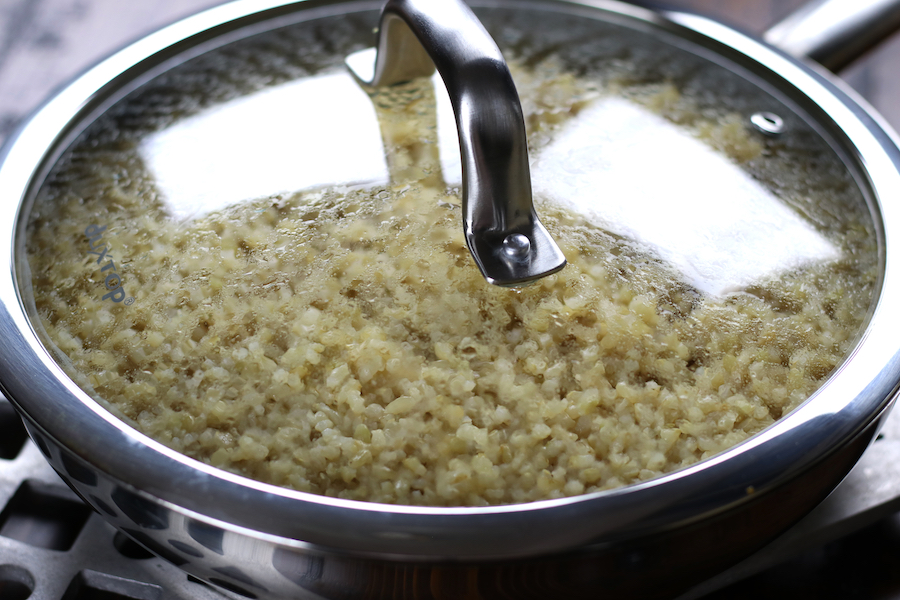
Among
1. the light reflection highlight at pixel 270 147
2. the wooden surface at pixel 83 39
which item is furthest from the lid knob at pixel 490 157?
the wooden surface at pixel 83 39

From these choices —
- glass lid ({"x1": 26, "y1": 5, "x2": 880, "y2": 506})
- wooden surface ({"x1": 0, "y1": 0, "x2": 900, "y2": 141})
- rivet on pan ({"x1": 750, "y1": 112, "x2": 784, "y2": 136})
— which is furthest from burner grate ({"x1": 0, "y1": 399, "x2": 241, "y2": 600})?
wooden surface ({"x1": 0, "y1": 0, "x2": 900, "y2": 141})

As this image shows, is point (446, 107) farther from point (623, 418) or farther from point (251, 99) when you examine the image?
point (623, 418)

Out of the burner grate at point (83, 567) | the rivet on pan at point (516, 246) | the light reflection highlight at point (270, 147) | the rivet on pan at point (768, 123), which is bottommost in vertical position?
the burner grate at point (83, 567)

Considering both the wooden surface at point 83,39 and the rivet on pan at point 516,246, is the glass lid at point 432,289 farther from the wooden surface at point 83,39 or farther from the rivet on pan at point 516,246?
the wooden surface at point 83,39

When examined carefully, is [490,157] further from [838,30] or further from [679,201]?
[838,30]

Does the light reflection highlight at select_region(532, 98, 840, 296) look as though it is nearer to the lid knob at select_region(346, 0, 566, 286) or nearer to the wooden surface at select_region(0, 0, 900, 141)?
the lid knob at select_region(346, 0, 566, 286)

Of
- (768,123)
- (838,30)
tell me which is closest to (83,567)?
(768,123)
